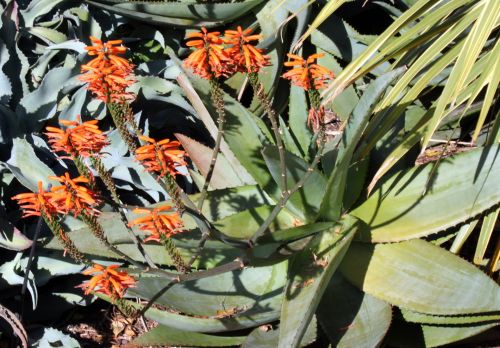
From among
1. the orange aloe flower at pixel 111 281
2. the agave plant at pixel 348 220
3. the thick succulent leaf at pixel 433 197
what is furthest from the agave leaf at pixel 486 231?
the orange aloe flower at pixel 111 281

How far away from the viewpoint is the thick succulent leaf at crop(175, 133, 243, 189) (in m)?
2.66

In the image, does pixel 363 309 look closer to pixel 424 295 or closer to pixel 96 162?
pixel 424 295

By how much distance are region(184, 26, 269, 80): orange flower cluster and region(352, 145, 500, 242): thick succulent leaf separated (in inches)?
30.6

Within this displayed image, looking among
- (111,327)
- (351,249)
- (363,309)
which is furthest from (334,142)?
(111,327)

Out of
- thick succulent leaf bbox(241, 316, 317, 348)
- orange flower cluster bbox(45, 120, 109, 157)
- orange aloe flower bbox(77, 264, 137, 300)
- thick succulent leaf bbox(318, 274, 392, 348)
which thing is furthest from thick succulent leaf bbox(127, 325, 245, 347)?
orange flower cluster bbox(45, 120, 109, 157)

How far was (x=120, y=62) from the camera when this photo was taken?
66.2 inches

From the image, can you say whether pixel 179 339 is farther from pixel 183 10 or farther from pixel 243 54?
pixel 183 10

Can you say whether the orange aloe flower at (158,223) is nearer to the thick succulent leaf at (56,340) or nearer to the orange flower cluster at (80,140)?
the orange flower cluster at (80,140)

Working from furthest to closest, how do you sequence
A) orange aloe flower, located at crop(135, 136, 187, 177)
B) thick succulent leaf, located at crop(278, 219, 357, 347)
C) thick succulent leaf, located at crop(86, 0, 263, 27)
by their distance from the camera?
1. thick succulent leaf, located at crop(86, 0, 263, 27)
2. thick succulent leaf, located at crop(278, 219, 357, 347)
3. orange aloe flower, located at crop(135, 136, 187, 177)

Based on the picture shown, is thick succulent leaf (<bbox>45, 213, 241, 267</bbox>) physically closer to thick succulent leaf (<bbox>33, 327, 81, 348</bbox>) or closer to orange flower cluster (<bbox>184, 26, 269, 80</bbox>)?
thick succulent leaf (<bbox>33, 327, 81, 348</bbox>)

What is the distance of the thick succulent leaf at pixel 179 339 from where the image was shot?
2416mm

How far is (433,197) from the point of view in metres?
2.34

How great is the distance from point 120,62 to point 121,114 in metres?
0.11

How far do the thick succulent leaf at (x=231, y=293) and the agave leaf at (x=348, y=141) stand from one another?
0.26 metres
